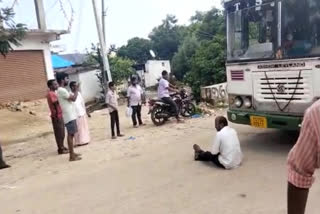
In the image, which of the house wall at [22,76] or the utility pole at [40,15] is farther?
the utility pole at [40,15]

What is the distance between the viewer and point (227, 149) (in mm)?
6293

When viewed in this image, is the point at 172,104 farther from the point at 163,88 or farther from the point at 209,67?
the point at 209,67

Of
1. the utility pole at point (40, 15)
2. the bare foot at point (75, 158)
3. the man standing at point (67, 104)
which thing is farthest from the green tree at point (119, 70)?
the bare foot at point (75, 158)

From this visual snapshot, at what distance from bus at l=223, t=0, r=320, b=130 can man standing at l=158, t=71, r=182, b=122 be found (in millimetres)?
4239

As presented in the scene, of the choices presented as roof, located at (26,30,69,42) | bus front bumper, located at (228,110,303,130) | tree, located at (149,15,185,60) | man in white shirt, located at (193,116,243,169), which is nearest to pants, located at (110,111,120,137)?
bus front bumper, located at (228,110,303,130)

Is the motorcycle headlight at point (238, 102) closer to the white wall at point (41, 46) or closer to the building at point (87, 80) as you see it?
the white wall at point (41, 46)

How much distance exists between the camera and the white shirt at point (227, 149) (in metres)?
→ 6.25

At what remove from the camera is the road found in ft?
16.0

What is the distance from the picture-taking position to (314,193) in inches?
190

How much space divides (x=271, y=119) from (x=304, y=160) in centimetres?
521

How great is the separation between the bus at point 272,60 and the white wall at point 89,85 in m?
18.0

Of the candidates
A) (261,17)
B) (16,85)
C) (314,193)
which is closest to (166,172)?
(314,193)

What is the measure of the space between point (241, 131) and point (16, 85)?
12.2 m

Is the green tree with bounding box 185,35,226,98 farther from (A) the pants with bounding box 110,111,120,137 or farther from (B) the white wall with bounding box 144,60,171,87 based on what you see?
(B) the white wall with bounding box 144,60,171,87
